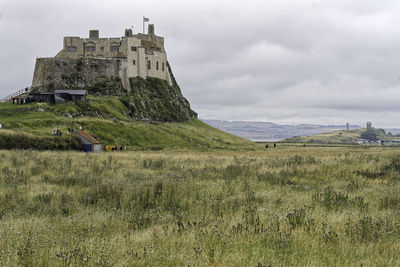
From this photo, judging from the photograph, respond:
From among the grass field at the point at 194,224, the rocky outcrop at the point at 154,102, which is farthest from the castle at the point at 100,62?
the grass field at the point at 194,224

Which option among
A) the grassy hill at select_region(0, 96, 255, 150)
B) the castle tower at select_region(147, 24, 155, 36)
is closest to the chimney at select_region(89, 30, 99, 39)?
the castle tower at select_region(147, 24, 155, 36)

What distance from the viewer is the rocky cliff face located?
78125mm

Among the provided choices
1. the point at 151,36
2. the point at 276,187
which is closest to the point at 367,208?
the point at 276,187

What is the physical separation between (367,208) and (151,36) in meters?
94.9

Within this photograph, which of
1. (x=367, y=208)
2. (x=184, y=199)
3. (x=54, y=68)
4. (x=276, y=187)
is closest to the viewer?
(x=367, y=208)

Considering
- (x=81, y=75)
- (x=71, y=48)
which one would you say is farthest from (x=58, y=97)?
(x=71, y=48)

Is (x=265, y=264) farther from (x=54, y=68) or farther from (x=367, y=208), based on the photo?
(x=54, y=68)

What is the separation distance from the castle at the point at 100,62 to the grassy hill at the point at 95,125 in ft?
24.8

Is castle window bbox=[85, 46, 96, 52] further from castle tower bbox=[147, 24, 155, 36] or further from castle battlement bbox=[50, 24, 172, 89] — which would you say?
castle tower bbox=[147, 24, 155, 36]

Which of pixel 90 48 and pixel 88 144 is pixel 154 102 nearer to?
pixel 90 48

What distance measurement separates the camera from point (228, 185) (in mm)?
14273

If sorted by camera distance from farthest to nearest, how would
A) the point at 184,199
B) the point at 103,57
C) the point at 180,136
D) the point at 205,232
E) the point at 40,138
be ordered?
the point at 103,57 → the point at 180,136 → the point at 40,138 → the point at 184,199 → the point at 205,232

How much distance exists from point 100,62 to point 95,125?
29.8m

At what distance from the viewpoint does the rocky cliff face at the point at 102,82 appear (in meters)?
78.1
